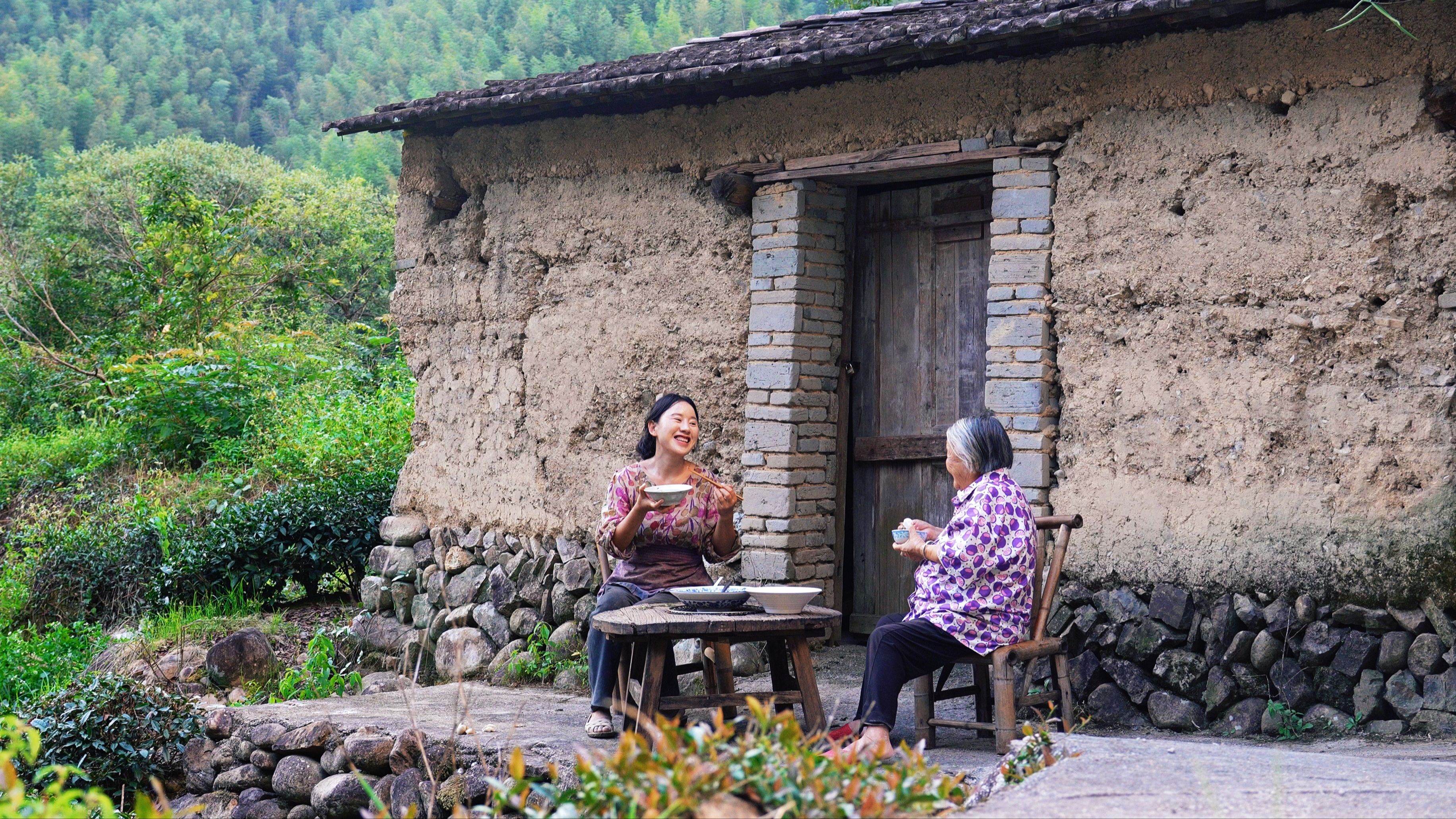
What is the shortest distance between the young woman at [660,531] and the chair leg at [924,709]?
0.98 metres

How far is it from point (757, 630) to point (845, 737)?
1.73 meters

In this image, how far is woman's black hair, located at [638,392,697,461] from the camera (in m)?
5.70

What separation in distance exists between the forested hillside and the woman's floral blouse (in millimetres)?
28389

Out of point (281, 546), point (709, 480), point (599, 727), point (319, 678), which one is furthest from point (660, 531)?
point (281, 546)

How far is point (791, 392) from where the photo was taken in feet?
22.5

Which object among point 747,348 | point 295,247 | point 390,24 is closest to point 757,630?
point 747,348

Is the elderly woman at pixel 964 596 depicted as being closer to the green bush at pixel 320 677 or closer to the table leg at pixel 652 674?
the table leg at pixel 652 674

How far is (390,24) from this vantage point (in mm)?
42125

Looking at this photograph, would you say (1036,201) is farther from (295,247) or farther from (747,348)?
(295,247)

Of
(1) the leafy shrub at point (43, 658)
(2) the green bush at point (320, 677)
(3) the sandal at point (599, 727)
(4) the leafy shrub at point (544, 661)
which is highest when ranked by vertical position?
(3) the sandal at point (599, 727)

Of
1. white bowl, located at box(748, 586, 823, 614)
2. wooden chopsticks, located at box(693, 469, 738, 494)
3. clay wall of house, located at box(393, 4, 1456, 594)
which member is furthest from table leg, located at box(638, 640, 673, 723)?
clay wall of house, located at box(393, 4, 1456, 594)

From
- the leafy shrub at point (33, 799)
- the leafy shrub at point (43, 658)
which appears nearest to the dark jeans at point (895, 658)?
the leafy shrub at point (33, 799)

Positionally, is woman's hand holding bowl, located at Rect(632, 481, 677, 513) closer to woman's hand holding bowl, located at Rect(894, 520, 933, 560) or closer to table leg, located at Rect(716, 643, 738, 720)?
table leg, located at Rect(716, 643, 738, 720)

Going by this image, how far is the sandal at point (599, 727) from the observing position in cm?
546
